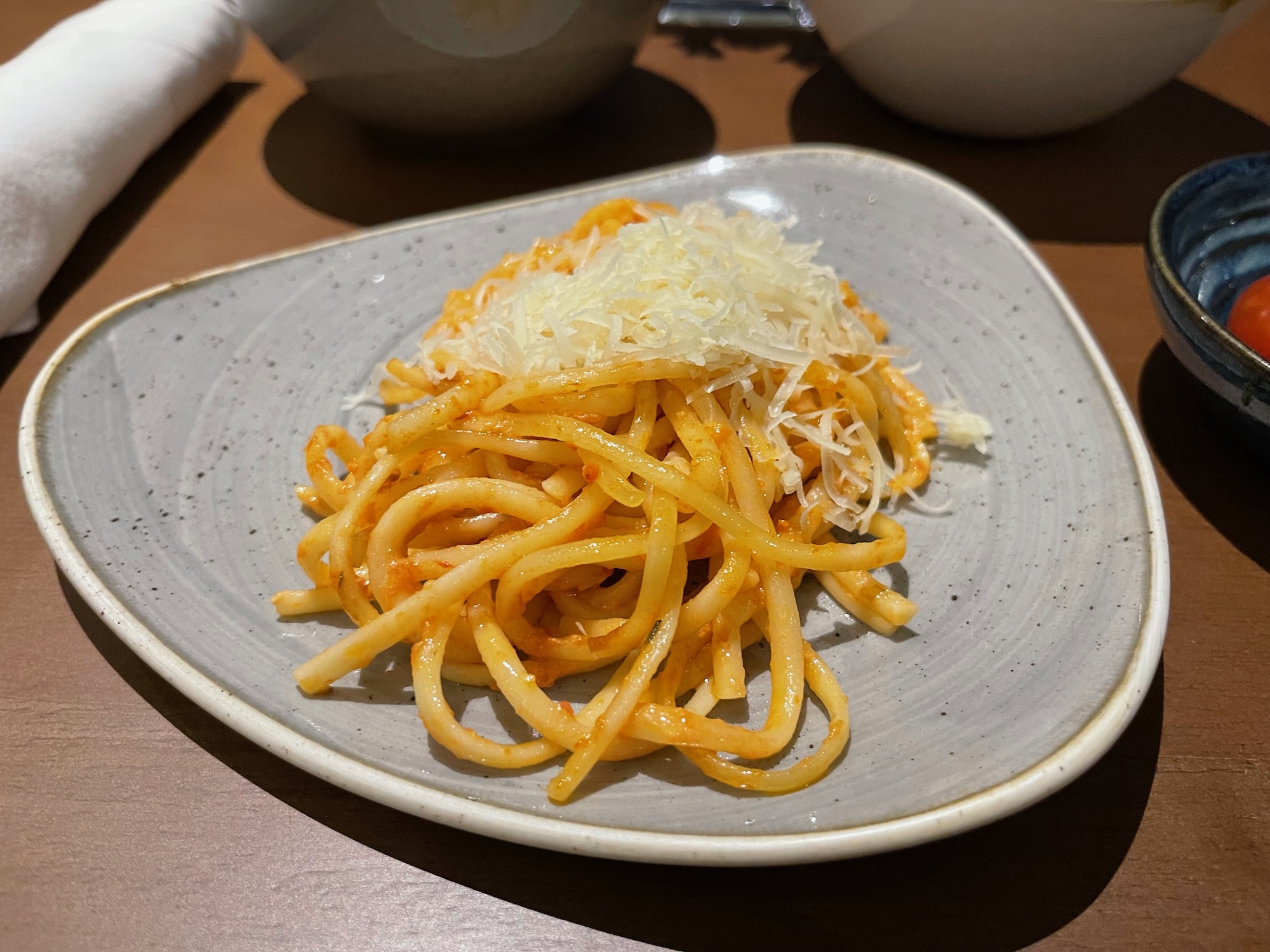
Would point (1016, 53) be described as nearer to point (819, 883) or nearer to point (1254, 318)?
point (1254, 318)

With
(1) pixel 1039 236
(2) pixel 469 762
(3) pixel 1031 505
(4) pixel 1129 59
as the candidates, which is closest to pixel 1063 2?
(4) pixel 1129 59

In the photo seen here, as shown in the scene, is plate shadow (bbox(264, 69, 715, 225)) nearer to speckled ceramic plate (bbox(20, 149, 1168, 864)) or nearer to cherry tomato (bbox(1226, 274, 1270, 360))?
speckled ceramic plate (bbox(20, 149, 1168, 864))

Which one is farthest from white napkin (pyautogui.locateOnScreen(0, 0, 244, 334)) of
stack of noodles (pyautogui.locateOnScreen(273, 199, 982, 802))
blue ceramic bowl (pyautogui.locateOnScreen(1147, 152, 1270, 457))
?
blue ceramic bowl (pyautogui.locateOnScreen(1147, 152, 1270, 457))

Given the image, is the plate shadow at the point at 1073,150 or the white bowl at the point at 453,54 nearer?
the white bowl at the point at 453,54

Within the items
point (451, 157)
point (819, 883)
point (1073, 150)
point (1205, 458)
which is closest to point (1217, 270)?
point (1205, 458)

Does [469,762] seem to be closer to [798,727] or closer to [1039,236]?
[798,727]

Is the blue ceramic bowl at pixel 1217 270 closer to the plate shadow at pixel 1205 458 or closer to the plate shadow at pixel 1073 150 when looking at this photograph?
the plate shadow at pixel 1205 458

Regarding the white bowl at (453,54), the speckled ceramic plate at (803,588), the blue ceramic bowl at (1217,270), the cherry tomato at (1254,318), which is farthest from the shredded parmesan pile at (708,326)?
the white bowl at (453,54)
